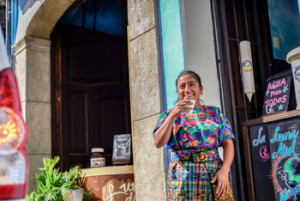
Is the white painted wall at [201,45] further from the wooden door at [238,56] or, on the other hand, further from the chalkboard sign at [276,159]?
the chalkboard sign at [276,159]

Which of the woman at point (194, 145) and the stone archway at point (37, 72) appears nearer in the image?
the woman at point (194, 145)

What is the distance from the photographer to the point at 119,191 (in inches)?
220

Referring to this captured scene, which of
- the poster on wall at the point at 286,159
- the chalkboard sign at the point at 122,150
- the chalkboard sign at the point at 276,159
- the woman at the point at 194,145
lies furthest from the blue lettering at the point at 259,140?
the chalkboard sign at the point at 122,150

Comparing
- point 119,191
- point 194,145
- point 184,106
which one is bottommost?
point 119,191

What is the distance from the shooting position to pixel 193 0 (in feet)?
14.9

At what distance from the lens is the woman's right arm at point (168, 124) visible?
263 centimetres

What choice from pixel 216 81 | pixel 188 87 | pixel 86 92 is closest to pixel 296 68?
pixel 216 81

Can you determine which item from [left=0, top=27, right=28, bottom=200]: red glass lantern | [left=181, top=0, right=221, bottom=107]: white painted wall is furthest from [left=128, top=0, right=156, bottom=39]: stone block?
[left=0, top=27, right=28, bottom=200]: red glass lantern

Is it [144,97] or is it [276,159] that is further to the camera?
[144,97]

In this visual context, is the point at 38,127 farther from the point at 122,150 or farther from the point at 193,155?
the point at 193,155

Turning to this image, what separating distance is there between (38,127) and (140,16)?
120 inches

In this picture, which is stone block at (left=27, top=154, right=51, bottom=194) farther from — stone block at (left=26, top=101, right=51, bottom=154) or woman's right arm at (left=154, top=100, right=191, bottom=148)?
woman's right arm at (left=154, top=100, right=191, bottom=148)

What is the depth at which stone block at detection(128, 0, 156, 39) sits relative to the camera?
489cm

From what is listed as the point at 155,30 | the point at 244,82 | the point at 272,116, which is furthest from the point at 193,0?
the point at 272,116
